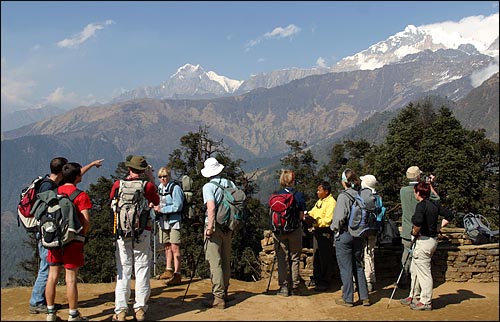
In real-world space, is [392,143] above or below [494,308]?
above

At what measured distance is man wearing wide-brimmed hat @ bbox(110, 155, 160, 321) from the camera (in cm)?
595

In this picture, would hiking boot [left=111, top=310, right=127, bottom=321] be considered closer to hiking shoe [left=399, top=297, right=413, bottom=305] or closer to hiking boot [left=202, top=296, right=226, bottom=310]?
hiking boot [left=202, top=296, right=226, bottom=310]

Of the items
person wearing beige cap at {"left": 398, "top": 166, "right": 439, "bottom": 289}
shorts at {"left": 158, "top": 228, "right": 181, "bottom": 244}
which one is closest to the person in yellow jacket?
person wearing beige cap at {"left": 398, "top": 166, "right": 439, "bottom": 289}

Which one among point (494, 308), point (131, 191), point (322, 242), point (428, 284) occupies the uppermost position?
point (131, 191)

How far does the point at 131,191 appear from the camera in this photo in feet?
19.8

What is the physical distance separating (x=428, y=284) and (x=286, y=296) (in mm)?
2227

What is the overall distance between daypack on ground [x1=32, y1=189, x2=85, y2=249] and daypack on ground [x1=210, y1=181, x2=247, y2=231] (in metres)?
1.96

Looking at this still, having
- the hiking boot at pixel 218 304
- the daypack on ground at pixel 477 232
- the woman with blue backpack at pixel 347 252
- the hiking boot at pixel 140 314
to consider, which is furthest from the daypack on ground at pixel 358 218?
the daypack on ground at pixel 477 232

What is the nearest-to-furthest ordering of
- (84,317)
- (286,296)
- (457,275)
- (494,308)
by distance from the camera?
(84,317)
(494,308)
(286,296)
(457,275)

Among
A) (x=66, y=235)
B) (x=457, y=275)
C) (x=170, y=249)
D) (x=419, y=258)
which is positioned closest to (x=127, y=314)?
(x=66, y=235)

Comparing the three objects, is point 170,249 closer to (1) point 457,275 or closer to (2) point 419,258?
(2) point 419,258

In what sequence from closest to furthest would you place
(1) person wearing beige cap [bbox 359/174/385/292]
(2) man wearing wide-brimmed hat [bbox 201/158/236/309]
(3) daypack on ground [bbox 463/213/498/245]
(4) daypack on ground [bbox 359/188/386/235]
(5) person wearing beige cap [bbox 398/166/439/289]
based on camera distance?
(2) man wearing wide-brimmed hat [bbox 201/158/236/309] < (4) daypack on ground [bbox 359/188/386/235] < (5) person wearing beige cap [bbox 398/166/439/289] < (1) person wearing beige cap [bbox 359/174/385/292] < (3) daypack on ground [bbox 463/213/498/245]

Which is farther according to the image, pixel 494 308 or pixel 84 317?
pixel 494 308

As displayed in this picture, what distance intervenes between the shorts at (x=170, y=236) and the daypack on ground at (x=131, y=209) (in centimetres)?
209
